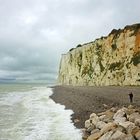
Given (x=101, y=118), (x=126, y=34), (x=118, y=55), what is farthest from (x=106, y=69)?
(x=101, y=118)

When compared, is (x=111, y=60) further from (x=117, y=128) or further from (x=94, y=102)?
(x=117, y=128)

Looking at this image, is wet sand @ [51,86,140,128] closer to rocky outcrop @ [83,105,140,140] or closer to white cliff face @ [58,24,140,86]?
rocky outcrop @ [83,105,140,140]

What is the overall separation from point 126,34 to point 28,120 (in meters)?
31.5

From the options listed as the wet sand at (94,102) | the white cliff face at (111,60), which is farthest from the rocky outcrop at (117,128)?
the white cliff face at (111,60)

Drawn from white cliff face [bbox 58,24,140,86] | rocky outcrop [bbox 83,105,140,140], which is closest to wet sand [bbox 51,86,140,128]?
rocky outcrop [bbox 83,105,140,140]

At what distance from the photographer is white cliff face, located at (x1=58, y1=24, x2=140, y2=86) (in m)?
46.7

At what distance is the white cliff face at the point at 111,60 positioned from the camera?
46719 mm

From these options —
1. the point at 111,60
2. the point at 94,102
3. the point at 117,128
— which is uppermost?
the point at 111,60

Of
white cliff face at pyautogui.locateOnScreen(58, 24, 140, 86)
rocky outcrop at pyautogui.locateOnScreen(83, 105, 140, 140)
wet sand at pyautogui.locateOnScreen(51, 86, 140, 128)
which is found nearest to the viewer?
rocky outcrop at pyautogui.locateOnScreen(83, 105, 140, 140)

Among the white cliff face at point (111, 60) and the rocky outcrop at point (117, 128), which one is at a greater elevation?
the white cliff face at point (111, 60)

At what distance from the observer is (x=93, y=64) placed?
63500 millimetres

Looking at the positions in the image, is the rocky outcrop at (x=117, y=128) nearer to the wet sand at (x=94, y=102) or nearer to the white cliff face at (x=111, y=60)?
the wet sand at (x=94, y=102)

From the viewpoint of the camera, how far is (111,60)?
54062mm

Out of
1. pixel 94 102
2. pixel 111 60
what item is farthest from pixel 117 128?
pixel 111 60
